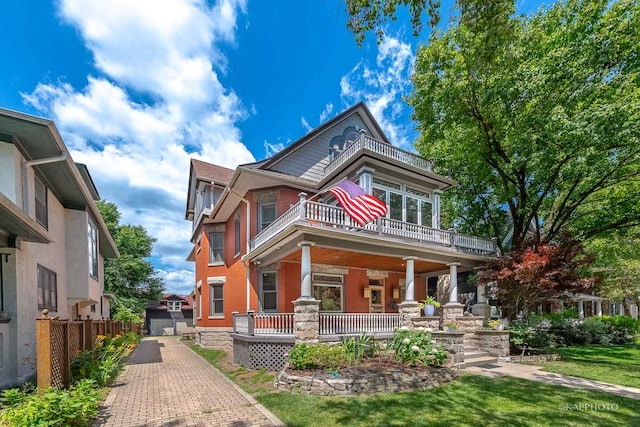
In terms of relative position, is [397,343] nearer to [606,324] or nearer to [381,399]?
[381,399]

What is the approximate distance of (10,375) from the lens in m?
6.57

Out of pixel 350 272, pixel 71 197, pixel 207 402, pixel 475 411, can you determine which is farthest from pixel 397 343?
pixel 71 197

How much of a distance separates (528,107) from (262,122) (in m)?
15.7

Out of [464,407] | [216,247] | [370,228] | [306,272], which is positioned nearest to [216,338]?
[216,247]

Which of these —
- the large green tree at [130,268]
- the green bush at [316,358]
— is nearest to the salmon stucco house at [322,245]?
the green bush at [316,358]

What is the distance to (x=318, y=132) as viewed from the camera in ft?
51.0

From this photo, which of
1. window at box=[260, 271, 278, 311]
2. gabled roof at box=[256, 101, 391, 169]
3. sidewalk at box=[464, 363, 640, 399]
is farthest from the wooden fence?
sidewalk at box=[464, 363, 640, 399]

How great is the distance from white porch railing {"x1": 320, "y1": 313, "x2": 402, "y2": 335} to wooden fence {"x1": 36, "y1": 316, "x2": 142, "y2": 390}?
6.46m

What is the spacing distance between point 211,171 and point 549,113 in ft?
55.9

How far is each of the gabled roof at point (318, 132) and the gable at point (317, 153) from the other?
0.33 feet

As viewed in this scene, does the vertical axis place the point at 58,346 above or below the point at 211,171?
below

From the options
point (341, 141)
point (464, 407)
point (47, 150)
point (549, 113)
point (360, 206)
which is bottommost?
point (464, 407)

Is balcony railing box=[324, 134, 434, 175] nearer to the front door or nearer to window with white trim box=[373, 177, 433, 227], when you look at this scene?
window with white trim box=[373, 177, 433, 227]

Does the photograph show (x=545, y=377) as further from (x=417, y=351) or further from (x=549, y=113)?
(x=549, y=113)
